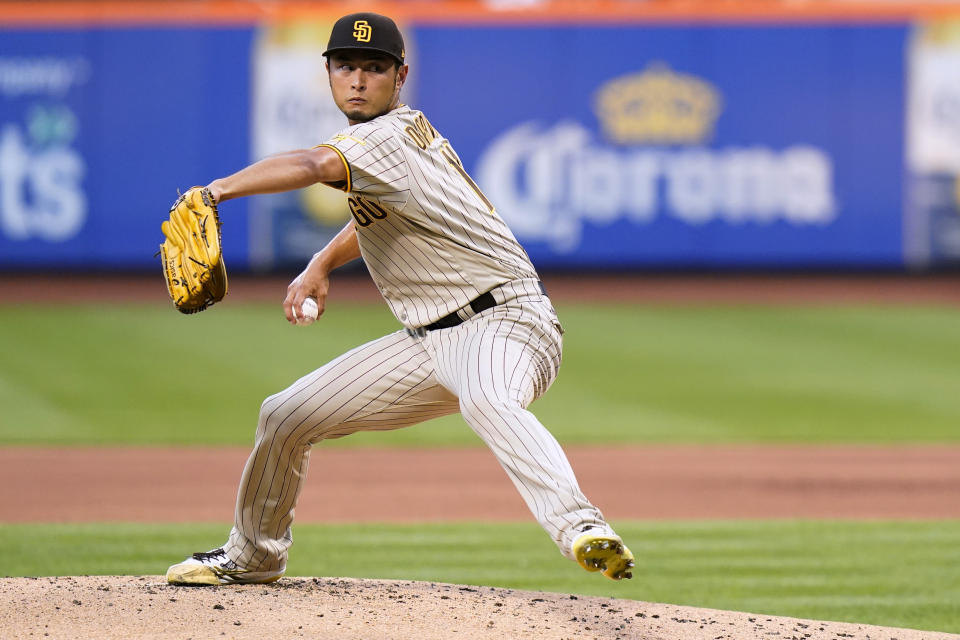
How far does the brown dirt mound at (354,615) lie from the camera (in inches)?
163

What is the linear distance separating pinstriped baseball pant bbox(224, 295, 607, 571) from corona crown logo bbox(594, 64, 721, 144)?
1492 cm

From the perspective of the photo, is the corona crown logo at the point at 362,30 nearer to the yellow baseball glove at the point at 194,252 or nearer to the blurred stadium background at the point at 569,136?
the yellow baseball glove at the point at 194,252

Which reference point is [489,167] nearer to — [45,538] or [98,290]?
[98,290]

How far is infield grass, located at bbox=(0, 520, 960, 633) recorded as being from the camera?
5.53 meters

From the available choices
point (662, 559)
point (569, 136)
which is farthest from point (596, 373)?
point (569, 136)

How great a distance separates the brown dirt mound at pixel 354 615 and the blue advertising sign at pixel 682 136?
14.3m

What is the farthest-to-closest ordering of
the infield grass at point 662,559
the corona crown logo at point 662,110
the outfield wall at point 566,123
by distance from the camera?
the corona crown logo at point 662,110
the outfield wall at point 566,123
the infield grass at point 662,559

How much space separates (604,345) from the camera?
566 inches

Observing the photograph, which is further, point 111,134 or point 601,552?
point 111,134

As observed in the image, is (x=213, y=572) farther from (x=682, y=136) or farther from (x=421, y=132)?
(x=682, y=136)

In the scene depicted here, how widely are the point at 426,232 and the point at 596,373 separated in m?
8.78

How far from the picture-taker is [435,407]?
4504 millimetres

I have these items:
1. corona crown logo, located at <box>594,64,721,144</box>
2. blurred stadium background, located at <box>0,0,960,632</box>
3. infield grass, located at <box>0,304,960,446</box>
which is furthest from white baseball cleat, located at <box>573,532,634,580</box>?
corona crown logo, located at <box>594,64,721,144</box>

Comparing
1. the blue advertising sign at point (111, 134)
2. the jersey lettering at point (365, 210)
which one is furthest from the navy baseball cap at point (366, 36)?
the blue advertising sign at point (111, 134)
